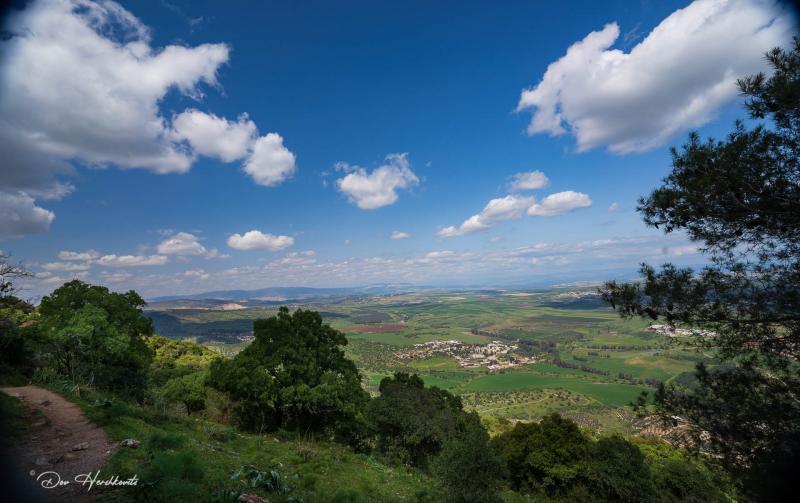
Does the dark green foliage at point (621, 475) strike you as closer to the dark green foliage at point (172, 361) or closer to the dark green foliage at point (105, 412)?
the dark green foliage at point (105, 412)

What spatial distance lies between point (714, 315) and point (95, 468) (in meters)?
16.3

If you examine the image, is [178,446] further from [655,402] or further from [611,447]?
[611,447]

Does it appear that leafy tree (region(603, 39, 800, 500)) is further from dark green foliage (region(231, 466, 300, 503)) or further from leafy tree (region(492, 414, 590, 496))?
leafy tree (region(492, 414, 590, 496))

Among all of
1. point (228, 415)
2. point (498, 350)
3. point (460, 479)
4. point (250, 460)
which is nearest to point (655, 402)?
point (460, 479)

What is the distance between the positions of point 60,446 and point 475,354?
188358mm

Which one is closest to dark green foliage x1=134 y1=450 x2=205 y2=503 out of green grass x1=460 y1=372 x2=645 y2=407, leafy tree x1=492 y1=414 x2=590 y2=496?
leafy tree x1=492 y1=414 x2=590 y2=496

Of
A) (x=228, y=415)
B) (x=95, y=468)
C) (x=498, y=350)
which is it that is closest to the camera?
(x=95, y=468)

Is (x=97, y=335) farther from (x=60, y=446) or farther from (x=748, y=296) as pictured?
(x=748, y=296)

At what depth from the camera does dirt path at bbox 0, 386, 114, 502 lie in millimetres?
7406

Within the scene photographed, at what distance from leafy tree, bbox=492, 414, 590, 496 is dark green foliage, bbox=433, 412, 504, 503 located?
1847 cm

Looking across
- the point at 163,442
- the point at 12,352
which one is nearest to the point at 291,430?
the point at 163,442

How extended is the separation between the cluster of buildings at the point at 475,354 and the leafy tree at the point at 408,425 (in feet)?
443

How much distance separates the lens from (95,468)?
8344mm

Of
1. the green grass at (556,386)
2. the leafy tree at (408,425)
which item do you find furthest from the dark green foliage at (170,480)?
the green grass at (556,386)
